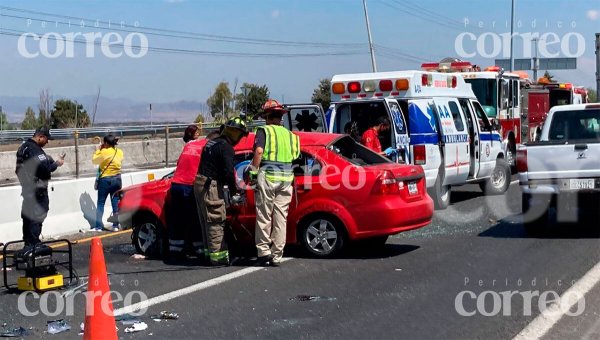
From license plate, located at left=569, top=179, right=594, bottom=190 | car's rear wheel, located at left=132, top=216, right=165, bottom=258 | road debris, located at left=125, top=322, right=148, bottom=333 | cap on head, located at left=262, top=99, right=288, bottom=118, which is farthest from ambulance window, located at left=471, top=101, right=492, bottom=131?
road debris, located at left=125, top=322, right=148, bottom=333

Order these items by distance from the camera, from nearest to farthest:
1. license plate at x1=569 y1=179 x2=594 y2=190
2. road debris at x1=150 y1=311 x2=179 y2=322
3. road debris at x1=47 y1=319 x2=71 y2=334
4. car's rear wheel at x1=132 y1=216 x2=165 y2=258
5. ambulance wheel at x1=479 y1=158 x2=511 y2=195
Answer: road debris at x1=47 y1=319 x2=71 y2=334 → road debris at x1=150 y1=311 x2=179 y2=322 → car's rear wheel at x1=132 y1=216 x2=165 y2=258 → license plate at x1=569 y1=179 x2=594 y2=190 → ambulance wheel at x1=479 y1=158 x2=511 y2=195

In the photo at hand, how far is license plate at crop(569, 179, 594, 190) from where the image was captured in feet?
39.2

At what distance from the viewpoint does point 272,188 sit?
33.7 feet

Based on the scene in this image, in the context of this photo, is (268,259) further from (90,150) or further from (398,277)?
(90,150)

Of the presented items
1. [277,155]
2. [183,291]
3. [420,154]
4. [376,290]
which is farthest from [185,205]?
Answer: [420,154]

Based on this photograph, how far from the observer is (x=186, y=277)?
9.79 meters

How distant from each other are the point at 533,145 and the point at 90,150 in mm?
21482

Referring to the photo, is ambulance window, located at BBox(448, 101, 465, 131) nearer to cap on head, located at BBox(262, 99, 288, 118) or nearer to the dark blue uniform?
cap on head, located at BBox(262, 99, 288, 118)

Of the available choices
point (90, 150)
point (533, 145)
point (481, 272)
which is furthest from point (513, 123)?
point (90, 150)

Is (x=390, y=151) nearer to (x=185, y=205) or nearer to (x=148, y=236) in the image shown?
(x=185, y=205)

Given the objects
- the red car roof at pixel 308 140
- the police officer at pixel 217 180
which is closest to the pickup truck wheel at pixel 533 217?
the red car roof at pixel 308 140

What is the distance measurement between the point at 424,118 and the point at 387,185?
4661mm

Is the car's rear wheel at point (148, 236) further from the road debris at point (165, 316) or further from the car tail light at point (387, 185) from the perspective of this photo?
the road debris at point (165, 316)

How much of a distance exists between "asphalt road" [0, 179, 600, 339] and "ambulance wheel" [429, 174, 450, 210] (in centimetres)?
260
